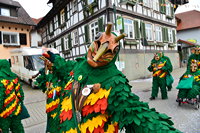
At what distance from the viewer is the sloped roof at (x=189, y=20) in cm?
2614

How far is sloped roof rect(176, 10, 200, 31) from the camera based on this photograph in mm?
26141

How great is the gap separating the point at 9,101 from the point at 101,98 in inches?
99.3

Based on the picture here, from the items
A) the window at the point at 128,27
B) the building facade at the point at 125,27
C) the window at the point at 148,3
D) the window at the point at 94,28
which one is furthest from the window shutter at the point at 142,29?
the window at the point at 94,28

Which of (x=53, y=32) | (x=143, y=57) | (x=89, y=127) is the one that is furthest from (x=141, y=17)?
(x=89, y=127)

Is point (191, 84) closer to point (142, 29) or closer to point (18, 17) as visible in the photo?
point (142, 29)

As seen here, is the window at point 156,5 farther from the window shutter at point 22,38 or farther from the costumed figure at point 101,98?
the costumed figure at point 101,98

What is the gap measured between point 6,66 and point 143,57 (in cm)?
1160

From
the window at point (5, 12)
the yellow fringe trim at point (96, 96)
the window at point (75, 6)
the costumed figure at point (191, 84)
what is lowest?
the costumed figure at point (191, 84)

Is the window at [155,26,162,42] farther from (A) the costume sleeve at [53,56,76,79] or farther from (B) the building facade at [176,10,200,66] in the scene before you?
(A) the costume sleeve at [53,56,76,79]

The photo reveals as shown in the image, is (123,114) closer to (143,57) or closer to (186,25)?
(143,57)

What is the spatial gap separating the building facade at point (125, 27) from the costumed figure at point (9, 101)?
760 centimetres

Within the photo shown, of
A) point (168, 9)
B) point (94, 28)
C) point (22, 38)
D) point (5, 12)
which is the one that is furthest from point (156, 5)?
point (5, 12)

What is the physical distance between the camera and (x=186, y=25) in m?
26.8

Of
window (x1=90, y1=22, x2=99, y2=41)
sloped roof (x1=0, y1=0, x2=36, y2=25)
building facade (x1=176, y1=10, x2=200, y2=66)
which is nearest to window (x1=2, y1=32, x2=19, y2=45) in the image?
sloped roof (x1=0, y1=0, x2=36, y2=25)
